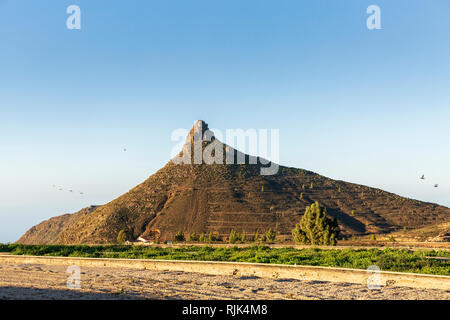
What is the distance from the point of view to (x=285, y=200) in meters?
107

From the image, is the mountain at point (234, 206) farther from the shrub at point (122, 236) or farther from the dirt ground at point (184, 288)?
the dirt ground at point (184, 288)

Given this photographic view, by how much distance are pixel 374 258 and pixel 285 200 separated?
83.4m

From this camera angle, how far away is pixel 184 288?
17.4 meters

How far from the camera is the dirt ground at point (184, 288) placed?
50.5ft

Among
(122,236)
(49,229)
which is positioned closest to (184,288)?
(122,236)

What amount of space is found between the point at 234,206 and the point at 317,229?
178 ft

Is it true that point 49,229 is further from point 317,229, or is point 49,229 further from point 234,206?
point 317,229

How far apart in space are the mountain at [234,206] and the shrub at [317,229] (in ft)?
112

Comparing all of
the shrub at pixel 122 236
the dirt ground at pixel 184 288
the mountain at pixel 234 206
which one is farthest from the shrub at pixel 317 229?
the shrub at pixel 122 236

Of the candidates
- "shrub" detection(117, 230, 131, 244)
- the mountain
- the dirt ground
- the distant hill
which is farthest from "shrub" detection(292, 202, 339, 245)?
the distant hill

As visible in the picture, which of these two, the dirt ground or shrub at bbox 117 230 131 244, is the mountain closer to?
shrub at bbox 117 230 131 244

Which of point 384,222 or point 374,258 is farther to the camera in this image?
point 384,222
